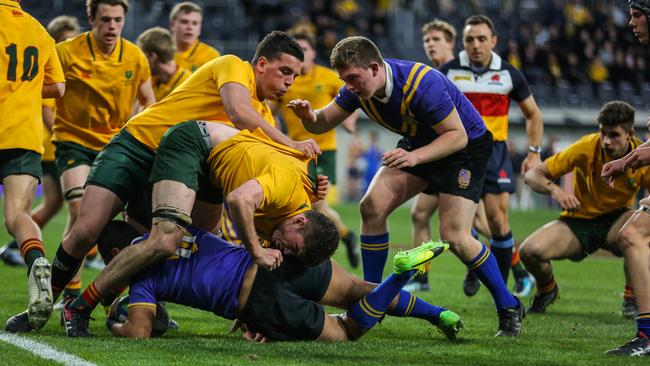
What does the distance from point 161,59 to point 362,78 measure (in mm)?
3354

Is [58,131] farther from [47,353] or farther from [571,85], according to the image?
[571,85]

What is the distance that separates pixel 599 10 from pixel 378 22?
846cm

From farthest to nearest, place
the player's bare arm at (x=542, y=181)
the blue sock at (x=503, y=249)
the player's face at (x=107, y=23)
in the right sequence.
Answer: the blue sock at (x=503, y=249) → the player's face at (x=107, y=23) → the player's bare arm at (x=542, y=181)

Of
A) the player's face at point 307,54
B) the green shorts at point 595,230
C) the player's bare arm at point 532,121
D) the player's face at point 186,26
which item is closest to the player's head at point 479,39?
the player's bare arm at point 532,121

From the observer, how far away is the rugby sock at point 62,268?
698 centimetres

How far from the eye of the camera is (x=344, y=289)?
655cm

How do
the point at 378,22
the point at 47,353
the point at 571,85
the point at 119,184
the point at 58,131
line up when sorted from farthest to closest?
1. the point at 571,85
2. the point at 378,22
3. the point at 58,131
4. the point at 119,184
5. the point at 47,353

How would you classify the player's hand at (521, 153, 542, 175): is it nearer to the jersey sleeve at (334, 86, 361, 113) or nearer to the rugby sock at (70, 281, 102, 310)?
the jersey sleeve at (334, 86, 361, 113)

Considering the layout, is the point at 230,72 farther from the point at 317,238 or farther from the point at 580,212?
the point at 580,212

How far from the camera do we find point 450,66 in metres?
9.95

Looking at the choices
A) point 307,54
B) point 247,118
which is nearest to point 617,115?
point 247,118

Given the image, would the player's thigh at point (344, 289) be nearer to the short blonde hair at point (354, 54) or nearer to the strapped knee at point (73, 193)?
the short blonde hair at point (354, 54)

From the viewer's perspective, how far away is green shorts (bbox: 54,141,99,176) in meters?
8.78

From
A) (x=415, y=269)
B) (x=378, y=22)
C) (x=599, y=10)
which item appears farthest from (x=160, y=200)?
Answer: (x=599, y=10)
